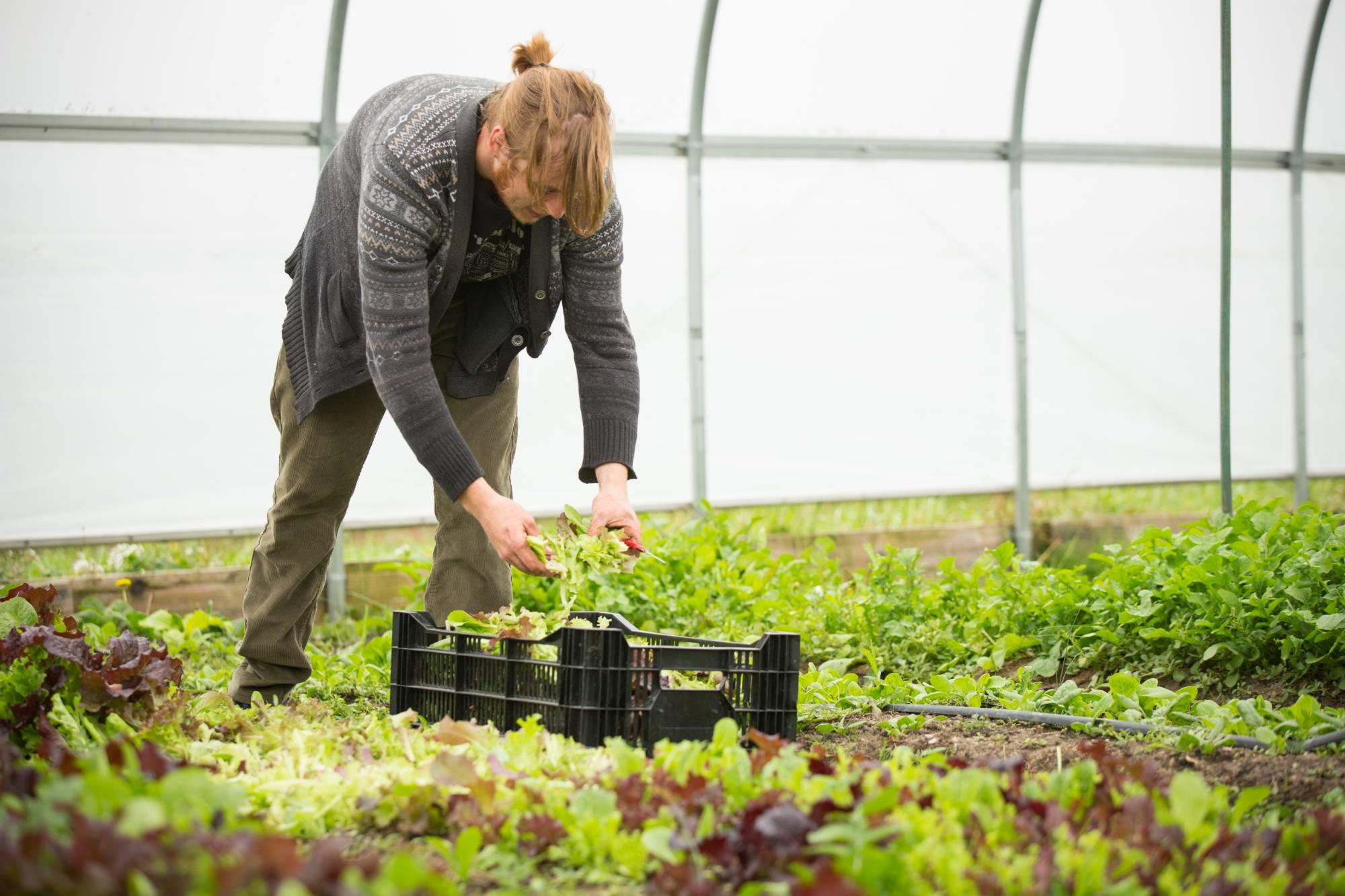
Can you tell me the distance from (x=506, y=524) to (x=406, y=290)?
0.61 metres

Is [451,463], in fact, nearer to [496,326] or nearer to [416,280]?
[416,280]

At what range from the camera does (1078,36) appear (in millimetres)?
6238

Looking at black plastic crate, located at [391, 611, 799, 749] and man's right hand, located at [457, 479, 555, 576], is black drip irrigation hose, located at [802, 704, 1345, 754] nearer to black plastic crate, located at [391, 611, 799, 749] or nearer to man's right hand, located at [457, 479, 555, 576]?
black plastic crate, located at [391, 611, 799, 749]

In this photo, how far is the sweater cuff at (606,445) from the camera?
10.5ft

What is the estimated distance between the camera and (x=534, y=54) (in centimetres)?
290

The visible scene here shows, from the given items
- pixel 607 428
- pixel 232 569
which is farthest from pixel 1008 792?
pixel 232 569

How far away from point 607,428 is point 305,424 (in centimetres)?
84

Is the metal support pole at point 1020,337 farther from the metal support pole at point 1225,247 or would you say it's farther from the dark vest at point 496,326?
the dark vest at point 496,326

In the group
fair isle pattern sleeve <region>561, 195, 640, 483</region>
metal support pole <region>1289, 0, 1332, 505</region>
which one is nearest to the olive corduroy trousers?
fair isle pattern sleeve <region>561, 195, 640, 483</region>

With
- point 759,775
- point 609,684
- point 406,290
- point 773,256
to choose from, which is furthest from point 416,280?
point 773,256

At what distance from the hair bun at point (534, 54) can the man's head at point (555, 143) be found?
9 centimetres

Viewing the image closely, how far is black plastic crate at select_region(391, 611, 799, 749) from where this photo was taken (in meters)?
2.49

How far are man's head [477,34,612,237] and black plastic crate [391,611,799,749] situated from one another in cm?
96

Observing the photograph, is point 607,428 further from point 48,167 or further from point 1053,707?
point 48,167
